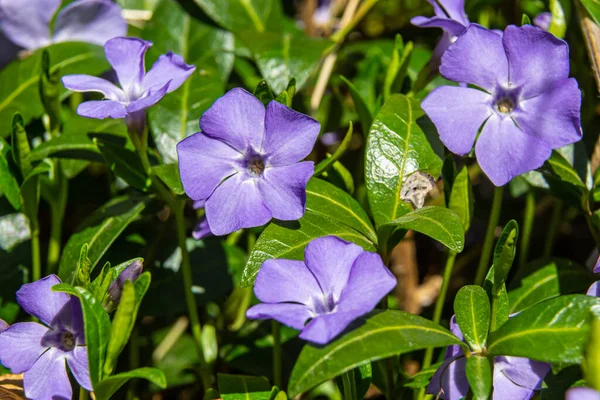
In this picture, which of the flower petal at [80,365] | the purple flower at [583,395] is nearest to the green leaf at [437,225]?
the purple flower at [583,395]

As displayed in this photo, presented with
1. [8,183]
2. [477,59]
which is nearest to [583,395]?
[477,59]

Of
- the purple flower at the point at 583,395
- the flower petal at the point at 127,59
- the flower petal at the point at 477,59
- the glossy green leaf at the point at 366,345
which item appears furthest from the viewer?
the flower petal at the point at 127,59

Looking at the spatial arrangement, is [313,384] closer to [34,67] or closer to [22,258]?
[22,258]

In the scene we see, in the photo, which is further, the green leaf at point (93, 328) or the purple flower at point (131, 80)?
the purple flower at point (131, 80)

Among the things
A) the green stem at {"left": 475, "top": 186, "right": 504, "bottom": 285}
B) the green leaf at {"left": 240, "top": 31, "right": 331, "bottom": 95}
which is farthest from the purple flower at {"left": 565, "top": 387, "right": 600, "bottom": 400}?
the green leaf at {"left": 240, "top": 31, "right": 331, "bottom": 95}

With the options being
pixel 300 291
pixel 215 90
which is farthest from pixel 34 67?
pixel 300 291

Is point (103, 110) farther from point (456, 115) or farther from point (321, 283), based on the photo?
point (456, 115)

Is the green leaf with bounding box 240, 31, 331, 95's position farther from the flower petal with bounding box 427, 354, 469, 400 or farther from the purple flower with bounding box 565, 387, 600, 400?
the purple flower with bounding box 565, 387, 600, 400

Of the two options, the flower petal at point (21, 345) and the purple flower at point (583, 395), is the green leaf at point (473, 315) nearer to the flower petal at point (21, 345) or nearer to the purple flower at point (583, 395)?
the purple flower at point (583, 395)
